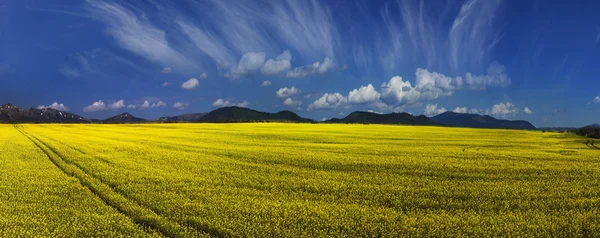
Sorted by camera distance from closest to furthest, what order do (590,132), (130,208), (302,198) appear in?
Answer: 1. (130,208)
2. (302,198)
3. (590,132)

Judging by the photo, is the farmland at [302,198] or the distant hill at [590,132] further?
the distant hill at [590,132]

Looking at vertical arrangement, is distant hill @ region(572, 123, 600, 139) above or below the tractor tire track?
above

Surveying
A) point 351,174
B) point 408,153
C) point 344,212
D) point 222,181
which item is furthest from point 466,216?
point 408,153

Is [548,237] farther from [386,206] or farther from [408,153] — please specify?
[408,153]

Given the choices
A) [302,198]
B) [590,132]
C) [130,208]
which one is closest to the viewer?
[130,208]

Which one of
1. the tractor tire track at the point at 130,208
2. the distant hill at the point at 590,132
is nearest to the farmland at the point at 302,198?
the tractor tire track at the point at 130,208

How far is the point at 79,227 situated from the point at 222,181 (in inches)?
266

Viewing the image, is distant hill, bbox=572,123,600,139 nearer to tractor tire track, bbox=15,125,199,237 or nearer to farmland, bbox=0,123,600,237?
farmland, bbox=0,123,600,237

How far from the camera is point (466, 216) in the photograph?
11023mm

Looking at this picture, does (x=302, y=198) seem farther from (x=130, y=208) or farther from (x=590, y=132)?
(x=590, y=132)

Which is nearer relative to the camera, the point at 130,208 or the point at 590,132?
the point at 130,208

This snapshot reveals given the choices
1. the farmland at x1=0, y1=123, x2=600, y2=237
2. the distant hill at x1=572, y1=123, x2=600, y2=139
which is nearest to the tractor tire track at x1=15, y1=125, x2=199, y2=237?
the farmland at x1=0, y1=123, x2=600, y2=237

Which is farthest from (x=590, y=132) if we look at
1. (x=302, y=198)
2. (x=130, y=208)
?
(x=130, y=208)

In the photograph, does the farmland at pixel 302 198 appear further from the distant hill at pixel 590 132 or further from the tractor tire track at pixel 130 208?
the distant hill at pixel 590 132
